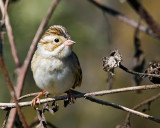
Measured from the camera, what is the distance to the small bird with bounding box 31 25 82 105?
3.29 meters

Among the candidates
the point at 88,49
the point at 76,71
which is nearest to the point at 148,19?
the point at 76,71

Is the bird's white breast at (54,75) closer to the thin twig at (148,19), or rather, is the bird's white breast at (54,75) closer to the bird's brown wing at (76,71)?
the bird's brown wing at (76,71)

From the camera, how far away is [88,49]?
21.3 ft

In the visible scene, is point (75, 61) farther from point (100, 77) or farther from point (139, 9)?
point (100, 77)

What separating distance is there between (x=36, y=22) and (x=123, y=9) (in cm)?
248

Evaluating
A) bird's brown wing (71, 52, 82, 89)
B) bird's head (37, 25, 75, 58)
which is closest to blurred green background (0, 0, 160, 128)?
bird's head (37, 25, 75, 58)


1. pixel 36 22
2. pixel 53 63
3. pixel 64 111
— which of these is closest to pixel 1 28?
pixel 53 63

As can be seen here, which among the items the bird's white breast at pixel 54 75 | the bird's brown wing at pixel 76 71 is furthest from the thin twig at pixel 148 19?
the bird's white breast at pixel 54 75

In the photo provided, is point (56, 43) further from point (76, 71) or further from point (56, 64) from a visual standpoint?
point (76, 71)

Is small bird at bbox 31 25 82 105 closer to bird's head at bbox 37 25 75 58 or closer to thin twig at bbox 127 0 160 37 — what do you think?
bird's head at bbox 37 25 75 58

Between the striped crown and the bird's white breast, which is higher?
the striped crown

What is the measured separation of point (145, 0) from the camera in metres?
5.86

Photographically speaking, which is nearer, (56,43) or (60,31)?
(60,31)

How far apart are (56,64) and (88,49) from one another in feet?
10.5
